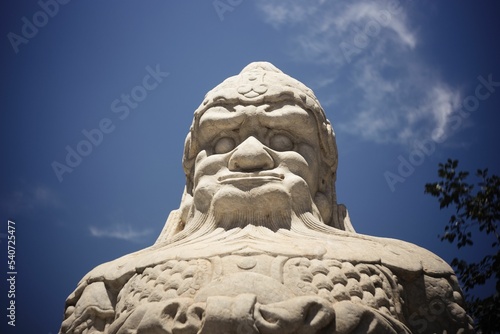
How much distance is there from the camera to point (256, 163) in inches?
170

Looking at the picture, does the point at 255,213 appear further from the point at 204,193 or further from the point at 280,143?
the point at 280,143

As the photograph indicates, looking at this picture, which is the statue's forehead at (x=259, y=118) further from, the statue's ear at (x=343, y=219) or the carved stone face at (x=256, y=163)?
the statue's ear at (x=343, y=219)

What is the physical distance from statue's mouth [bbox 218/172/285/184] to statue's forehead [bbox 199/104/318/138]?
0.59m

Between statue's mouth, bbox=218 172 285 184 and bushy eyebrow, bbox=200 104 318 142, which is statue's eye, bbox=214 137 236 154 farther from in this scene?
statue's mouth, bbox=218 172 285 184

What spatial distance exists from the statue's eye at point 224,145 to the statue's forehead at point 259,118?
11 cm

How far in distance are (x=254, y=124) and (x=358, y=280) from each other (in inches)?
71.8

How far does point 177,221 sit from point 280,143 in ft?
4.39

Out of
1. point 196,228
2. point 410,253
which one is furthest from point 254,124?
point 410,253

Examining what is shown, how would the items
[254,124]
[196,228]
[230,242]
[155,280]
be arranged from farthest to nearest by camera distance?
1. [254,124]
2. [196,228]
3. [230,242]
4. [155,280]

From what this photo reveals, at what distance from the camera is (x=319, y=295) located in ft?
10.6

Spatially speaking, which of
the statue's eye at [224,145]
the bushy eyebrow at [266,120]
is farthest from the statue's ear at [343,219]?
the statue's eye at [224,145]

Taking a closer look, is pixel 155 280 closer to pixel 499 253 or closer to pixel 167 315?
pixel 167 315

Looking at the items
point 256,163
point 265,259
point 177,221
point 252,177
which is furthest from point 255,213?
point 177,221

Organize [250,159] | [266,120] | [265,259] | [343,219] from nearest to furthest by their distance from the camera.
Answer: [265,259] → [250,159] → [266,120] → [343,219]
